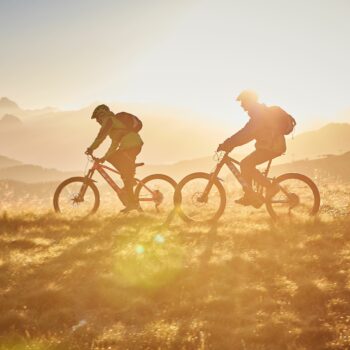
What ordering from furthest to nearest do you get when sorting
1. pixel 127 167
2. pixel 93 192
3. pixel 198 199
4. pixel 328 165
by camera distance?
pixel 328 165
pixel 93 192
pixel 127 167
pixel 198 199

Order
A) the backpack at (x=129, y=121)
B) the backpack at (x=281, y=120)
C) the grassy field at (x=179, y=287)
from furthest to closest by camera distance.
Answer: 1. the backpack at (x=129, y=121)
2. the backpack at (x=281, y=120)
3. the grassy field at (x=179, y=287)

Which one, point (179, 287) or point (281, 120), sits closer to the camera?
point (179, 287)

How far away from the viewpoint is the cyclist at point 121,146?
11.8 metres

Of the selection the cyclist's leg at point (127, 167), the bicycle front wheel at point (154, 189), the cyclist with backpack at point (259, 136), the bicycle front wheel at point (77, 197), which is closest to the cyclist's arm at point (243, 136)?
the cyclist with backpack at point (259, 136)

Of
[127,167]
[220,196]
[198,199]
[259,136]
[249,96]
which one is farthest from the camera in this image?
[127,167]

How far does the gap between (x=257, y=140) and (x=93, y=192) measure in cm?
503

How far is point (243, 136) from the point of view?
1062cm

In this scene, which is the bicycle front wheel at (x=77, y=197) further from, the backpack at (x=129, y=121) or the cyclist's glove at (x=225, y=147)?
the cyclist's glove at (x=225, y=147)

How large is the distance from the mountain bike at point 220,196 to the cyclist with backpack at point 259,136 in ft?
0.62

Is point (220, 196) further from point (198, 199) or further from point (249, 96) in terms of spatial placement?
point (249, 96)

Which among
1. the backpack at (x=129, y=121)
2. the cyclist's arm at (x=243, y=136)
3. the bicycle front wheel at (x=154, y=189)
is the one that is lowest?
the bicycle front wheel at (x=154, y=189)

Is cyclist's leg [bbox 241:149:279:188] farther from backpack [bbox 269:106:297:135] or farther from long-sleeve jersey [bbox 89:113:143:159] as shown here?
long-sleeve jersey [bbox 89:113:143:159]

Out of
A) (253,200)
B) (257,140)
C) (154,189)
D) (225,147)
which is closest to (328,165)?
(154,189)

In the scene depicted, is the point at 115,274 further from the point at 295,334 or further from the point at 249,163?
the point at 249,163
